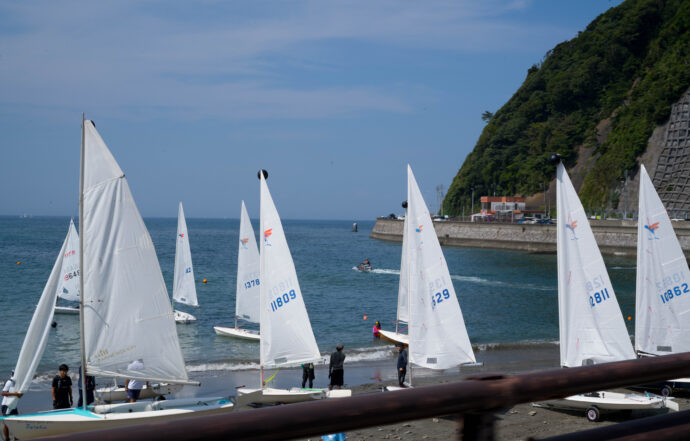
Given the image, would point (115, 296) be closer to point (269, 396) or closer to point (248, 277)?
point (269, 396)

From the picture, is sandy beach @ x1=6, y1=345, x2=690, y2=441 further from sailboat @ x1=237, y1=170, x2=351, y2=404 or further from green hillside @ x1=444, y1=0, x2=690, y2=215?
green hillside @ x1=444, y1=0, x2=690, y2=215

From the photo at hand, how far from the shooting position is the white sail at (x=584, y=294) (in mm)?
14328

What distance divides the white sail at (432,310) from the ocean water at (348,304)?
26.7 ft

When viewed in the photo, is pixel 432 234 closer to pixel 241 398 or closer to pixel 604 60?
pixel 241 398

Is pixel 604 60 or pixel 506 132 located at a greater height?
pixel 604 60

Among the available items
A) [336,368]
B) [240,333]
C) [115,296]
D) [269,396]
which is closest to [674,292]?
[336,368]

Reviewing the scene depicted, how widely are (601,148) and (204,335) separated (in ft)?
263

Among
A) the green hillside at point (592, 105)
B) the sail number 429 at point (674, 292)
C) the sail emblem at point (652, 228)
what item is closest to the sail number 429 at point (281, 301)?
the sail emblem at point (652, 228)

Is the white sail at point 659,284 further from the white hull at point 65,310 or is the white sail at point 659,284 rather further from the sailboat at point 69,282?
the white hull at point 65,310

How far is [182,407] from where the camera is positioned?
13.0 m

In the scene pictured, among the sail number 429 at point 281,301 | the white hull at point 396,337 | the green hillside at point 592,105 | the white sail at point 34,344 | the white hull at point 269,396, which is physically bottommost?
the white hull at point 269,396

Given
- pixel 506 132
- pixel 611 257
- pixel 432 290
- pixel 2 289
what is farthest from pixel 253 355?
pixel 506 132

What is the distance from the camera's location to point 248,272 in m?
25.3

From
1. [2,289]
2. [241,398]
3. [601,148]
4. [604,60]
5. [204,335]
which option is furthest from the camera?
[604,60]
